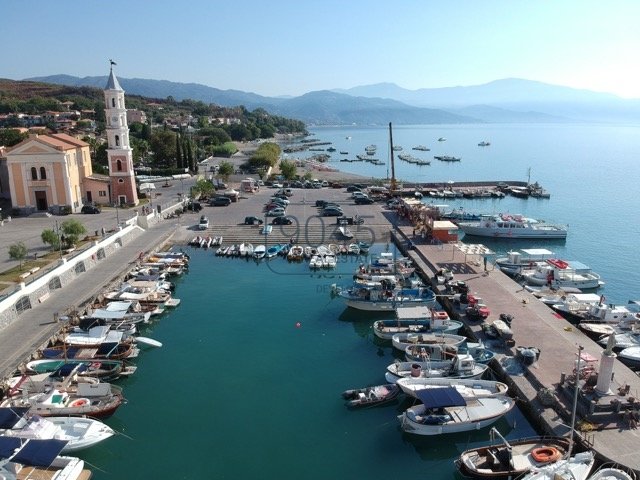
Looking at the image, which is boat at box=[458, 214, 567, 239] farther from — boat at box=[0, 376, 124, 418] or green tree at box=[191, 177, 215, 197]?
boat at box=[0, 376, 124, 418]

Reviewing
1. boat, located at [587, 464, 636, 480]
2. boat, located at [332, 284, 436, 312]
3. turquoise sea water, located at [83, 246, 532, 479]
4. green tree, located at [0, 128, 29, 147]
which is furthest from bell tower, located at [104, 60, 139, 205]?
boat, located at [587, 464, 636, 480]

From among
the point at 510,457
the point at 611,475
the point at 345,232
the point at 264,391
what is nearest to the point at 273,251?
the point at 345,232

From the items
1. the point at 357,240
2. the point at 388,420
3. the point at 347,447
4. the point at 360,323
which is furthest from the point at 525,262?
the point at 347,447

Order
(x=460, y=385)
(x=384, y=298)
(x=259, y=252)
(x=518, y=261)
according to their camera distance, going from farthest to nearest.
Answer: (x=259, y=252), (x=518, y=261), (x=384, y=298), (x=460, y=385)

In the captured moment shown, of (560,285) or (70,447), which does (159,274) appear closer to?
(70,447)

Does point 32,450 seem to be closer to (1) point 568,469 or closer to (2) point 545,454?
(2) point 545,454

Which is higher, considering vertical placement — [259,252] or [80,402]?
[259,252]
